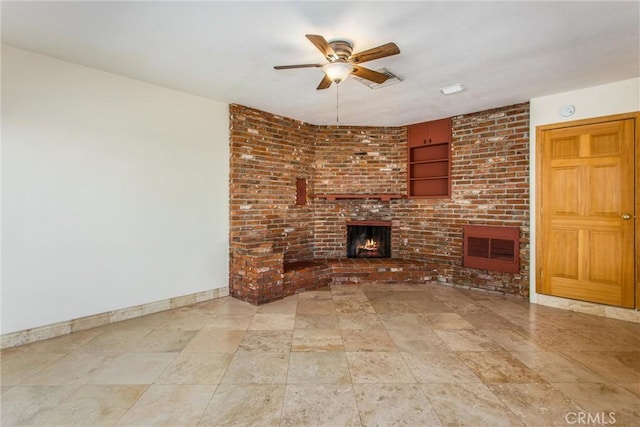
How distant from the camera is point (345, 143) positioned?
5.18m

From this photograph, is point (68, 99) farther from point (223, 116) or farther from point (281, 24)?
point (281, 24)

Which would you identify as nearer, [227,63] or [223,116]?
[227,63]

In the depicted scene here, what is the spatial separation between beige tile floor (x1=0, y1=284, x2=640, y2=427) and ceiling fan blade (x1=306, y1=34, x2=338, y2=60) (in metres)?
2.42

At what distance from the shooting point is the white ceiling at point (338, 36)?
6.73 ft

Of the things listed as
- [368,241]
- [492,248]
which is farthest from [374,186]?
[492,248]

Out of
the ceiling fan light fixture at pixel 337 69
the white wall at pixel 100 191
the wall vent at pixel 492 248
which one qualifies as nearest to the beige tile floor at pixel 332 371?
the white wall at pixel 100 191

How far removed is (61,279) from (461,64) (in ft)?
14.5

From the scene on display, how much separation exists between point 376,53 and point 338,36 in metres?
0.36

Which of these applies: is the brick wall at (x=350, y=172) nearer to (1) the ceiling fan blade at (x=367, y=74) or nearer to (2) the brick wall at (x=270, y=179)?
(2) the brick wall at (x=270, y=179)

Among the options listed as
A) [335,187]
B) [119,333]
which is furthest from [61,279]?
[335,187]

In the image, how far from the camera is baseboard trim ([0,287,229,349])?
8.59 ft

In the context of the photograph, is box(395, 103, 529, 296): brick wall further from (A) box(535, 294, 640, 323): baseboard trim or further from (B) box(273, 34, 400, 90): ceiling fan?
(B) box(273, 34, 400, 90): ceiling fan
